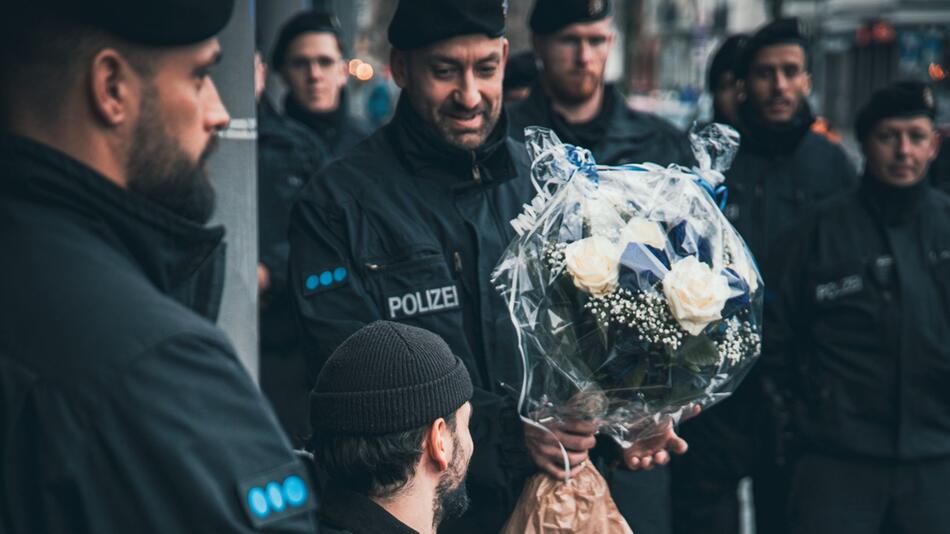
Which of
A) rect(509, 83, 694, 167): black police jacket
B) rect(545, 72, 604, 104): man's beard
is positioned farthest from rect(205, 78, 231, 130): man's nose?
rect(545, 72, 604, 104): man's beard

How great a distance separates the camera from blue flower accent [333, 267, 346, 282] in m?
3.56

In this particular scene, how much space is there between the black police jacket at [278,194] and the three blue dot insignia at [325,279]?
8.27ft

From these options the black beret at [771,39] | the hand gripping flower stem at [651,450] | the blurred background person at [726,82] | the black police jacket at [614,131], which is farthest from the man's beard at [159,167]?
the blurred background person at [726,82]

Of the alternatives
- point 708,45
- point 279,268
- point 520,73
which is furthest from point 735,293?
point 708,45

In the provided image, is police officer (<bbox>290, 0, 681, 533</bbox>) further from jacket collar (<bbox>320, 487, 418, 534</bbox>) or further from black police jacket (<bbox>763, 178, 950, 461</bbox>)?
black police jacket (<bbox>763, 178, 950, 461</bbox>)

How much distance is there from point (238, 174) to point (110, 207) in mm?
2454

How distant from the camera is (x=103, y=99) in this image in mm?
1874

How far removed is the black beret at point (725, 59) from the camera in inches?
269

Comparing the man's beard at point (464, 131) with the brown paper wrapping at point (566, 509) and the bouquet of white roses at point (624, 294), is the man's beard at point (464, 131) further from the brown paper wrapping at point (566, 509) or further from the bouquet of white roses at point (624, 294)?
A: the brown paper wrapping at point (566, 509)

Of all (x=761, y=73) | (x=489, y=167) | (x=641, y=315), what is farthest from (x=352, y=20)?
(x=641, y=315)

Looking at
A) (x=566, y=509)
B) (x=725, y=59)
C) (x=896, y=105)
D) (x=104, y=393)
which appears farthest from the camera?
(x=725, y=59)

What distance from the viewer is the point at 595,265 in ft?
9.67

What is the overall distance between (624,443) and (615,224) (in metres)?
0.59

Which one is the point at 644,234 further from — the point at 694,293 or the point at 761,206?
the point at 761,206
